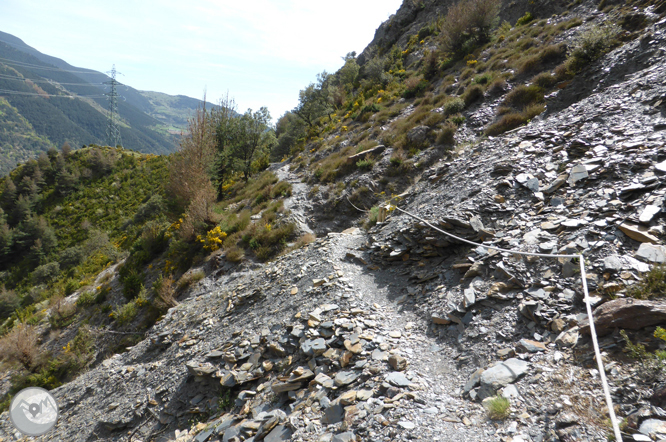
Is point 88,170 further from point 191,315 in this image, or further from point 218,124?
point 191,315

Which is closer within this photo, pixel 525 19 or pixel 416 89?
pixel 525 19

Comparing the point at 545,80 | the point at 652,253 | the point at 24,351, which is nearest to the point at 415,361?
the point at 652,253

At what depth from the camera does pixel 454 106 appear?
13883 mm

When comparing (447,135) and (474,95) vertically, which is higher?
(474,95)

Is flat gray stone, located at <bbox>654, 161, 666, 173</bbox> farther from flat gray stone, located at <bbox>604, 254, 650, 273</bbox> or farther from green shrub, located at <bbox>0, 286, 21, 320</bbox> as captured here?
green shrub, located at <bbox>0, 286, 21, 320</bbox>

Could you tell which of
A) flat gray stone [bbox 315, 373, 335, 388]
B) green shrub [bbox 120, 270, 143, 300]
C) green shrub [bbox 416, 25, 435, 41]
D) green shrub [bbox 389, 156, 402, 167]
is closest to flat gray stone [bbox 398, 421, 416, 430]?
flat gray stone [bbox 315, 373, 335, 388]

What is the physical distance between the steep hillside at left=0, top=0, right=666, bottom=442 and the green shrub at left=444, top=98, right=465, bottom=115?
0.32 feet

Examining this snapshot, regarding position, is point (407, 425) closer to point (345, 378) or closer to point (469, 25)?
point (345, 378)

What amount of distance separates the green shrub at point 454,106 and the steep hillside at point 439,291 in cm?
10

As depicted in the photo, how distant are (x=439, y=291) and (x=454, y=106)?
11.8 m

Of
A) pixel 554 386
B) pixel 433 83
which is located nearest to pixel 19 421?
pixel 554 386

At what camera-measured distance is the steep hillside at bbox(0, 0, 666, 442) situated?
10.5 feet

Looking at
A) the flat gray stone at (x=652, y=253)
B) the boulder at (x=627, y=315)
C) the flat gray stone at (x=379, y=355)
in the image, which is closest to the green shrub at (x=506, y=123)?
the flat gray stone at (x=652, y=253)

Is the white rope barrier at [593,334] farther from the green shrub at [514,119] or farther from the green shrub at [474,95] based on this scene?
the green shrub at [474,95]
